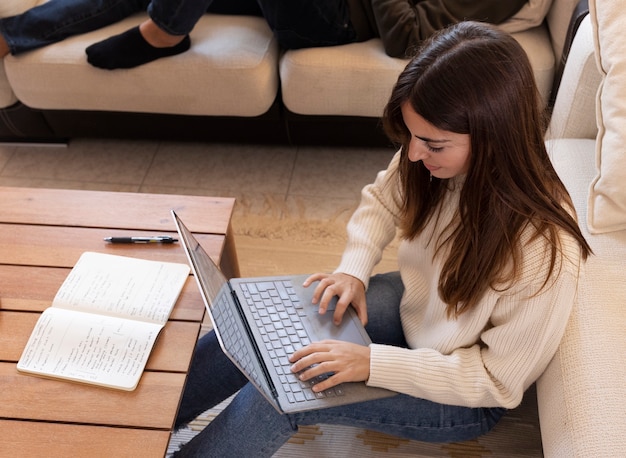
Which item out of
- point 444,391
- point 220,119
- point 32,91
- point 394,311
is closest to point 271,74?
point 220,119

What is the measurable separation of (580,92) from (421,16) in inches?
21.2

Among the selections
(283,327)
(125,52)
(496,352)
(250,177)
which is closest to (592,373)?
(496,352)

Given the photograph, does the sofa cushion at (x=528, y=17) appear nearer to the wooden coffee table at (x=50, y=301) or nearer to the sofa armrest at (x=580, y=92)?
the sofa armrest at (x=580, y=92)

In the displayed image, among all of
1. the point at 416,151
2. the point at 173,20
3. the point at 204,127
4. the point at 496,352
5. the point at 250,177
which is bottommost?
the point at 250,177

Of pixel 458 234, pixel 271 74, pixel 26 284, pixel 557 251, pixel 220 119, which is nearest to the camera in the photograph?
pixel 557 251

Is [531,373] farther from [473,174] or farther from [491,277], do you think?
[473,174]

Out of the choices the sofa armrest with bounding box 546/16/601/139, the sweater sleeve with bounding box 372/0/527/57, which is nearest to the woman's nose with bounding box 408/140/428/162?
the sofa armrest with bounding box 546/16/601/139

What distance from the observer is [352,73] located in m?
1.78

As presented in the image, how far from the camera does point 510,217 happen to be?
3.03ft

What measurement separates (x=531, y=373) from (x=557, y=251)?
21 centimetres

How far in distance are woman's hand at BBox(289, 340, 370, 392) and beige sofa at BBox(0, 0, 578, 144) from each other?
3.12 ft

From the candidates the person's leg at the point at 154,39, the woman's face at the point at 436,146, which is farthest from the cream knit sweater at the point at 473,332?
the person's leg at the point at 154,39

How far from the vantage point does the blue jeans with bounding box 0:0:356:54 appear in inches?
69.1

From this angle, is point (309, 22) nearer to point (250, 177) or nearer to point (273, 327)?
point (250, 177)
